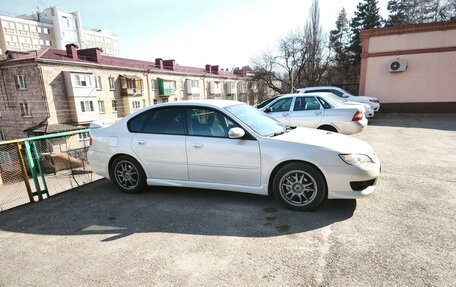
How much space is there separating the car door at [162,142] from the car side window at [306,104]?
474 centimetres

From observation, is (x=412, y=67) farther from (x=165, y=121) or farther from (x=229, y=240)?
(x=229, y=240)

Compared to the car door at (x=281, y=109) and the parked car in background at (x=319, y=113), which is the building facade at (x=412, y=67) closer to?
the parked car in background at (x=319, y=113)

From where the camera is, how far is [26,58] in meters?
27.0

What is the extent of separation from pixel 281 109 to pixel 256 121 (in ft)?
14.5

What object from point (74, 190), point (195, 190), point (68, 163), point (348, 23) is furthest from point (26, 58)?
point (348, 23)

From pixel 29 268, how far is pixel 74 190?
2.45m

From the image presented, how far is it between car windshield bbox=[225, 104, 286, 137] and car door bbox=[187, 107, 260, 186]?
21 centimetres

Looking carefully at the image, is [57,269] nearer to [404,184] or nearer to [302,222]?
[302,222]

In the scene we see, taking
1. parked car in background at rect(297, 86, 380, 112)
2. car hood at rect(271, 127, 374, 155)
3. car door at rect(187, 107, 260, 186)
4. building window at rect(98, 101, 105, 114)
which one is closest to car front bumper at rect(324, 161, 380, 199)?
car hood at rect(271, 127, 374, 155)

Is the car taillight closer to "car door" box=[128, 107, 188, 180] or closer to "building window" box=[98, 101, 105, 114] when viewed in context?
"car door" box=[128, 107, 188, 180]

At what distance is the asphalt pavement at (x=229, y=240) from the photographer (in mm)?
2494

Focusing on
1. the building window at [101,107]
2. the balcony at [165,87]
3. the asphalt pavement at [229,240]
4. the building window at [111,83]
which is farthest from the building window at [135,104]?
the asphalt pavement at [229,240]

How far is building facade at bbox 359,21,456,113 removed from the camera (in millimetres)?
15570

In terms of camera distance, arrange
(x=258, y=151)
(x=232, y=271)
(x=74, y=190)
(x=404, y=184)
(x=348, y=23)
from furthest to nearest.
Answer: (x=348, y=23)
(x=74, y=190)
(x=404, y=184)
(x=258, y=151)
(x=232, y=271)
